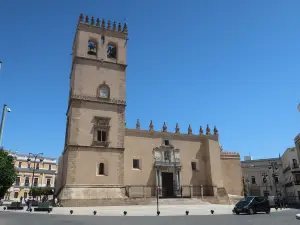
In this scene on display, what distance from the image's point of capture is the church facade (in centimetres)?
2717

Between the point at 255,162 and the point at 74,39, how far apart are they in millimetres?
45111

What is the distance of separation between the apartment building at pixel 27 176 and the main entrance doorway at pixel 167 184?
3701 centimetres

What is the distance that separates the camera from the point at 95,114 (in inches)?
1152

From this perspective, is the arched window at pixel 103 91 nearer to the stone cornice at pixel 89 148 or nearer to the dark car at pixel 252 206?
the stone cornice at pixel 89 148

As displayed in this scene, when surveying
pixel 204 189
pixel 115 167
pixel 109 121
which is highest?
pixel 109 121

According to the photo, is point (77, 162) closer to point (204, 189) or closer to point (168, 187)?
point (168, 187)

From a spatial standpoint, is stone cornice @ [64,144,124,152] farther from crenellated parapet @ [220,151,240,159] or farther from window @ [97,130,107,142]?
crenellated parapet @ [220,151,240,159]

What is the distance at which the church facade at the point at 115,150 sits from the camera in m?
27.2

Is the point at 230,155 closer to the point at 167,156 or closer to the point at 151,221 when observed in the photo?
the point at 167,156

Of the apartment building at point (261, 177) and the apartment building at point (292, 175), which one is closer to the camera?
the apartment building at point (292, 175)

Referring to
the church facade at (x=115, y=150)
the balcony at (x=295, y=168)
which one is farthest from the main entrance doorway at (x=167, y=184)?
the balcony at (x=295, y=168)

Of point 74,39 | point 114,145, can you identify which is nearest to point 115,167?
point 114,145

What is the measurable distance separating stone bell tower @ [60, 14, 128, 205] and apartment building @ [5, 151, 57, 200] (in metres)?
36.0

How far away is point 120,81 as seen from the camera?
31734mm
